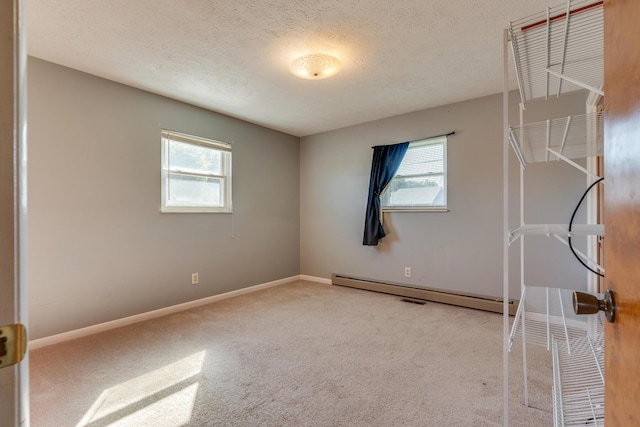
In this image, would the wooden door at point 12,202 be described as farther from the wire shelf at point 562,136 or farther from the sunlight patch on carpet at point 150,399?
the wire shelf at point 562,136

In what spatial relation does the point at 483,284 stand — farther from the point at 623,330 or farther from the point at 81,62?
the point at 81,62

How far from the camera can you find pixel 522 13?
190cm

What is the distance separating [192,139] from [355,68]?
2.02 meters

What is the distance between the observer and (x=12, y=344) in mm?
411

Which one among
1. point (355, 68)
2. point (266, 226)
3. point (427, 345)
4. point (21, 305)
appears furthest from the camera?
point (266, 226)

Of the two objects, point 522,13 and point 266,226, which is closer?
point 522,13

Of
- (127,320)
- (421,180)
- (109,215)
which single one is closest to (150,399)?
(127,320)

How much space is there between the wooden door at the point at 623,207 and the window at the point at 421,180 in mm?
3107

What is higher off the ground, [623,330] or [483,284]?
[623,330]

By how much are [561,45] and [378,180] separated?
2.89 meters

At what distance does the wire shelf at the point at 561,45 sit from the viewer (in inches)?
37.0

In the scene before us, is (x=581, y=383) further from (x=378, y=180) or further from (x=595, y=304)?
(x=378, y=180)

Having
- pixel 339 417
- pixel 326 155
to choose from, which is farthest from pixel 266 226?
pixel 339 417

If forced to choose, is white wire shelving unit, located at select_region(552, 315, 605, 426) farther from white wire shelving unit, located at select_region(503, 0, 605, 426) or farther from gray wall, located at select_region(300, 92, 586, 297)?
gray wall, located at select_region(300, 92, 586, 297)
